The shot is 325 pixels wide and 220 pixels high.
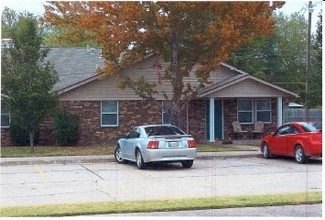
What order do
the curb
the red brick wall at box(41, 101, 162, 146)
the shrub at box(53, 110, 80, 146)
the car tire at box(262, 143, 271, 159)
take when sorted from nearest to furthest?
the curb → the car tire at box(262, 143, 271, 159) → the shrub at box(53, 110, 80, 146) → the red brick wall at box(41, 101, 162, 146)

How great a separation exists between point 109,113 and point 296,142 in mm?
10184

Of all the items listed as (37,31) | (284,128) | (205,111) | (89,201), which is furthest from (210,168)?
(205,111)

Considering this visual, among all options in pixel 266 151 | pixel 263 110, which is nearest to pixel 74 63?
pixel 263 110

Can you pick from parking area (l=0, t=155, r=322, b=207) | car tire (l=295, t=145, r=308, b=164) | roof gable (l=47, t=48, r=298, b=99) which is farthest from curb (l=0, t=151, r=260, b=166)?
roof gable (l=47, t=48, r=298, b=99)

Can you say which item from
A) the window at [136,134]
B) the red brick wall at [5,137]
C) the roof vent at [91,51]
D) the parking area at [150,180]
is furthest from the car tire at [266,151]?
the red brick wall at [5,137]

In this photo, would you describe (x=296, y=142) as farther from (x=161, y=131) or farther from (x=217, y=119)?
(x=217, y=119)

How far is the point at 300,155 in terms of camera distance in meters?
20.3

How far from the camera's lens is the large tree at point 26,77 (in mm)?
23141

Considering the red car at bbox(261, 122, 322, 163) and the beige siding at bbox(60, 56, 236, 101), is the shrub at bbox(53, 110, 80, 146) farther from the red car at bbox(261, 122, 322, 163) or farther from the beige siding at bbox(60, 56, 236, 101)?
the red car at bbox(261, 122, 322, 163)

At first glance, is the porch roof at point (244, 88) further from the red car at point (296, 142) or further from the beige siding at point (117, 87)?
the red car at point (296, 142)

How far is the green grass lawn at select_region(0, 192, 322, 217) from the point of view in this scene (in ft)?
36.0

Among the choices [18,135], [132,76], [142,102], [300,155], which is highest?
[132,76]

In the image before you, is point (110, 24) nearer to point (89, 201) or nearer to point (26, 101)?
point (26, 101)

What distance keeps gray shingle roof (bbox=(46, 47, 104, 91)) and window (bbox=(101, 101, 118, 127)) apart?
144 centimetres
